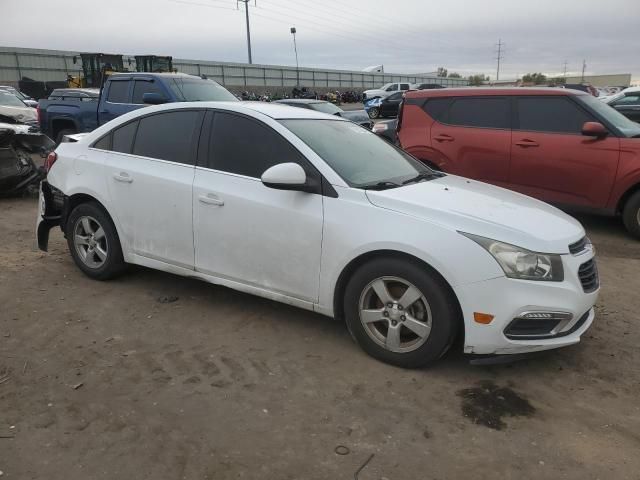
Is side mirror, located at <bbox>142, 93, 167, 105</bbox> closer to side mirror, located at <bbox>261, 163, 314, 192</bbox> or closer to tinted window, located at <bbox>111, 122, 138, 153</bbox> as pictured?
tinted window, located at <bbox>111, 122, 138, 153</bbox>

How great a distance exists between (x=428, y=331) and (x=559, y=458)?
3.21ft

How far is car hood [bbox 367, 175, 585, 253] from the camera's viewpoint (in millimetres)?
3340

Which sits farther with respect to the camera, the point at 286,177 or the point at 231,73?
the point at 231,73

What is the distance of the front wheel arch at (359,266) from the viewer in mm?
3342

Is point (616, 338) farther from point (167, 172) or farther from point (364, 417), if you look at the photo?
point (167, 172)

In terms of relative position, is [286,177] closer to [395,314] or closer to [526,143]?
[395,314]

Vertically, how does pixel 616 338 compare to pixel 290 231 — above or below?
below

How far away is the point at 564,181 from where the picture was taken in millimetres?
6832

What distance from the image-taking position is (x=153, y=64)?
23.1 meters

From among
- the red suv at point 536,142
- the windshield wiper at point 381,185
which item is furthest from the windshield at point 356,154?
the red suv at point 536,142

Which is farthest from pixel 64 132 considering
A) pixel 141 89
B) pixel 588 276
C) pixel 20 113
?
pixel 588 276

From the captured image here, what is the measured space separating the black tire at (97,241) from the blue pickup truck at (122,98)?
5.26 metres

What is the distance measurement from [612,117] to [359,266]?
5056 millimetres

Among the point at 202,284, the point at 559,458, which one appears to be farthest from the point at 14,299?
the point at 559,458
